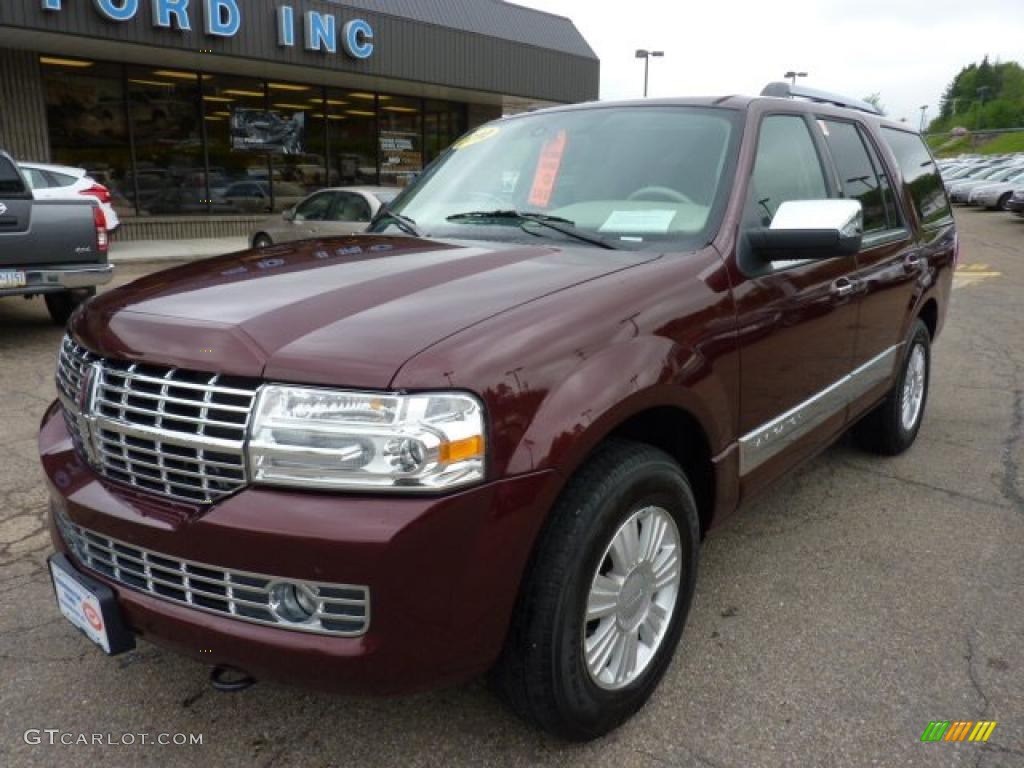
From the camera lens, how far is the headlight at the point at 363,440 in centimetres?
179

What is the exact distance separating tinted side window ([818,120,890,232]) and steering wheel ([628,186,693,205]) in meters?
1.13

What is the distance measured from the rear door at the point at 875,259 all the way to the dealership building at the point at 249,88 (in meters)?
12.6

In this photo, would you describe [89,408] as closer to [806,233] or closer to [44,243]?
[806,233]

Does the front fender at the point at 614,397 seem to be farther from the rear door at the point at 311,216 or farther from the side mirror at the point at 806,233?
the rear door at the point at 311,216

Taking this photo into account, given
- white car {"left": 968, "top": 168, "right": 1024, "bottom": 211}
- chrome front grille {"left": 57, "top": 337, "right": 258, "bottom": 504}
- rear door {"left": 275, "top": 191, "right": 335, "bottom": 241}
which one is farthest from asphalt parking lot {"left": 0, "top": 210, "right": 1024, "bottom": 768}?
white car {"left": 968, "top": 168, "right": 1024, "bottom": 211}

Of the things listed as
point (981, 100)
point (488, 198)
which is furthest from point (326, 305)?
point (981, 100)

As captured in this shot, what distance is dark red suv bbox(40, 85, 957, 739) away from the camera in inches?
71.2

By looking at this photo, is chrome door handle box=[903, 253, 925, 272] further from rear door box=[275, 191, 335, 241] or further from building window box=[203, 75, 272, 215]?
building window box=[203, 75, 272, 215]

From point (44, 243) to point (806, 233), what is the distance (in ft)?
21.2

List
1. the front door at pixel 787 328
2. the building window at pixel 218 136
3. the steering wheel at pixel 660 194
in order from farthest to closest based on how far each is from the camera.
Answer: the building window at pixel 218 136 < the steering wheel at pixel 660 194 < the front door at pixel 787 328

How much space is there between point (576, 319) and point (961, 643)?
6.13ft

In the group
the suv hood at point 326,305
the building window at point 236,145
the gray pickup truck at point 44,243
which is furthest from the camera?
the building window at point 236,145

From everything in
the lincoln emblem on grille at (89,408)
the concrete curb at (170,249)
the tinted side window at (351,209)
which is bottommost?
the concrete curb at (170,249)

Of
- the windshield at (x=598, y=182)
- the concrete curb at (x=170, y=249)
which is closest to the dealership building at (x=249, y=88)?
the concrete curb at (x=170, y=249)
